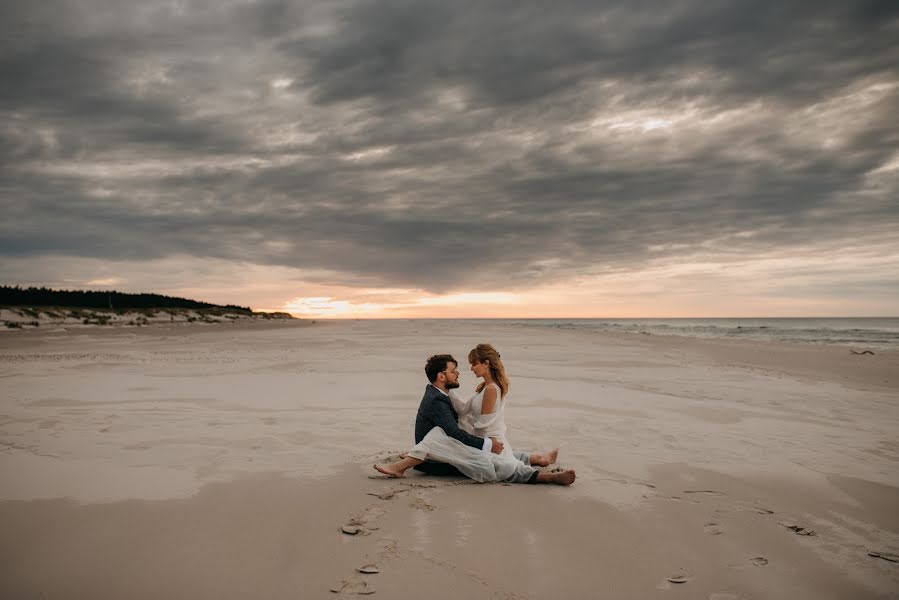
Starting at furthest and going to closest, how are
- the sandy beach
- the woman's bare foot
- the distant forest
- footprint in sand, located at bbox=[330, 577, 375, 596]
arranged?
the distant forest
the woman's bare foot
the sandy beach
footprint in sand, located at bbox=[330, 577, 375, 596]

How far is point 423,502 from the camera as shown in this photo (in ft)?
15.5

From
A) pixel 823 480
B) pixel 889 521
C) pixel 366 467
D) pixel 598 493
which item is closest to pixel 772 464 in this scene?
pixel 823 480

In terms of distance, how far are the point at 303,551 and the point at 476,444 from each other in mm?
2238

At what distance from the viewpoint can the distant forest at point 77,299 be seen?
46406 millimetres

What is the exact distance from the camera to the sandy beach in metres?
3.41

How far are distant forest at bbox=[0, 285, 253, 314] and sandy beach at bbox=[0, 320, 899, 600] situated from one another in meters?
43.8

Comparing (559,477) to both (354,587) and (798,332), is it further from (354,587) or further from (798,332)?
(798,332)

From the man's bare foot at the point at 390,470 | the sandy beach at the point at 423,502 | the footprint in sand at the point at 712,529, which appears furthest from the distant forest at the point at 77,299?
the footprint in sand at the point at 712,529

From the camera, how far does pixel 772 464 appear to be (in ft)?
20.2

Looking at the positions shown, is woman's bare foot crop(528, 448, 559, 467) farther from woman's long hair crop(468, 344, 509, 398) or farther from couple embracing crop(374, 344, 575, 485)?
woman's long hair crop(468, 344, 509, 398)

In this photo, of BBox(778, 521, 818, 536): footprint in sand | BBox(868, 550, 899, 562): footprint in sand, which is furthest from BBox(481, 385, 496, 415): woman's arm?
BBox(868, 550, 899, 562): footprint in sand

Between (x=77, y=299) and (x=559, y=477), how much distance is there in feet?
215

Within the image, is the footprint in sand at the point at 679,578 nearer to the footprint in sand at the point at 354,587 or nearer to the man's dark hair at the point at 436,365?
the footprint in sand at the point at 354,587

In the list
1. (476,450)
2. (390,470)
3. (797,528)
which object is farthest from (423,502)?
(797,528)
